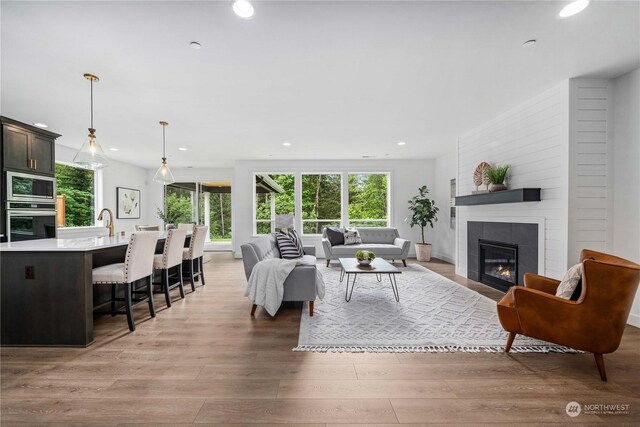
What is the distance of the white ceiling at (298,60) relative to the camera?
2.04m

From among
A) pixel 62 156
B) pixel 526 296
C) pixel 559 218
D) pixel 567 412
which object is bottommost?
pixel 567 412

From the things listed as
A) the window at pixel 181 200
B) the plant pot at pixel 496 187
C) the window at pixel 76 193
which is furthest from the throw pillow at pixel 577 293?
the window at pixel 181 200

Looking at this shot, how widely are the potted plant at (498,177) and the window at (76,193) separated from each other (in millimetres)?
8113

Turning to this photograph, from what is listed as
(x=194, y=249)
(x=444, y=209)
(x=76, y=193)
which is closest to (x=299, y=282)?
(x=194, y=249)

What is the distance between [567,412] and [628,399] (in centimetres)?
51

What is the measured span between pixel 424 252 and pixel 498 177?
3188mm

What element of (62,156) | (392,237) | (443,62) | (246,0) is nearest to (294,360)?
(246,0)

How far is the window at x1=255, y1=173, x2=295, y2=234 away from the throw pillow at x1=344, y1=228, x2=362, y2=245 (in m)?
1.88

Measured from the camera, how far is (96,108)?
3.79 m

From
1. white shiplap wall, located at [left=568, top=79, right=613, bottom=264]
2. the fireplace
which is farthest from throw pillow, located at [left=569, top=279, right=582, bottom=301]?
the fireplace

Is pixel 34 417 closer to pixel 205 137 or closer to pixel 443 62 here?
pixel 443 62

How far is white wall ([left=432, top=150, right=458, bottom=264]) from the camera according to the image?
21.9 feet

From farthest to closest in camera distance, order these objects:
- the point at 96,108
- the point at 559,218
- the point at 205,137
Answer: the point at 205,137
the point at 96,108
the point at 559,218

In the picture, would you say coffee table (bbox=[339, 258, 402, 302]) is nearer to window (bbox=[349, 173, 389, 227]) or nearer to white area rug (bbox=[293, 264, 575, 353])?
white area rug (bbox=[293, 264, 575, 353])
